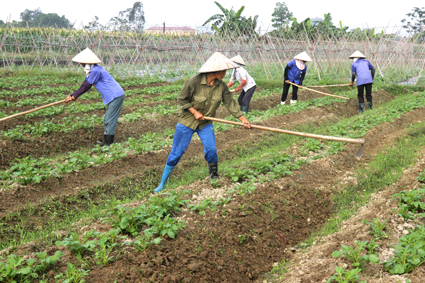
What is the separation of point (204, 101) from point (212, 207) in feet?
4.59

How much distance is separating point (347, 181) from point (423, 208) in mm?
1643

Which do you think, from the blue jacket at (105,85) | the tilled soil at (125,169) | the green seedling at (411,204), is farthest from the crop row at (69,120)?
the green seedling at (411,204)

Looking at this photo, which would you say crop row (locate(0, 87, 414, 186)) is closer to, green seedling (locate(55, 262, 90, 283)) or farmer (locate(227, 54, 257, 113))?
farmer (locate(227, 54, 257, 113))

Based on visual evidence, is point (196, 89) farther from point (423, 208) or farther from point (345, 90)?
point (345, 90)

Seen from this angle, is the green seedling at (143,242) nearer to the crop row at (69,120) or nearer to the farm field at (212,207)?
the farm field at (212,207)

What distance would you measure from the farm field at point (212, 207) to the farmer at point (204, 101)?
61 cm

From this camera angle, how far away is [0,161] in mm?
5969

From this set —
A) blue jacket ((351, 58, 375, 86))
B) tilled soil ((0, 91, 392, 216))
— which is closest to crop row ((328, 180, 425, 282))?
tilled soil ((0, 91, 392, 216))

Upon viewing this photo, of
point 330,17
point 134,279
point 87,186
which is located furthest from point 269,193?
point 330,17

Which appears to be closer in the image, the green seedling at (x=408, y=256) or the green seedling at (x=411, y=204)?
the green seedling at (x=408, y=256)

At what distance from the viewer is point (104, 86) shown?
657 centimetres

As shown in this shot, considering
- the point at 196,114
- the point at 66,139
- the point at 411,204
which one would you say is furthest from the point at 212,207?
the point at 66,139

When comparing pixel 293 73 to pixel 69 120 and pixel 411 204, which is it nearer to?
pixel 69 120

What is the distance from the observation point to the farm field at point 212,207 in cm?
296
